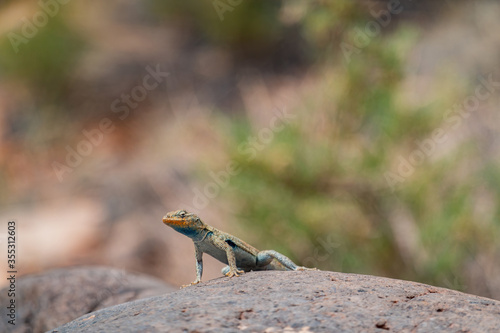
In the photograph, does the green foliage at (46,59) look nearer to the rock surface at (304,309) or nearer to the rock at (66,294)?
the rock at (66,294)

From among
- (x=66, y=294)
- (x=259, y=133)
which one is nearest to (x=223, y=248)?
(x=66, y=294)

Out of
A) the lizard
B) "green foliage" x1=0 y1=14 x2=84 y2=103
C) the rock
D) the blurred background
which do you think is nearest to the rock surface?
the lizard

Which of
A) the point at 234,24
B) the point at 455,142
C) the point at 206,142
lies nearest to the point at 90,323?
the point at 455,142

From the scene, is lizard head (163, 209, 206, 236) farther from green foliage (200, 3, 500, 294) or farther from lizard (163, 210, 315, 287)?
green foliage (200, 3, 500, 294)

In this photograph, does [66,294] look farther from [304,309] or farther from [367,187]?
[367,187]

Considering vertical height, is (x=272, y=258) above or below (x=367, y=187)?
below

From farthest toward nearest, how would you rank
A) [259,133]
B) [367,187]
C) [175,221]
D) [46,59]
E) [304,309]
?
[46,59] → [259,133] → [367,187] → [175,221] → [304,309]
